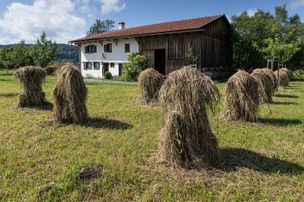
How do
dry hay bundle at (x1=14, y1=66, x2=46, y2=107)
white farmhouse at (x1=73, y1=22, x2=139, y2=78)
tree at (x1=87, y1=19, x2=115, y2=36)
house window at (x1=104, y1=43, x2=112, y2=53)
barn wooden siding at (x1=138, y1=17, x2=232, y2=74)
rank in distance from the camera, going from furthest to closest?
1. tree at (x1=87, y1=19, x2=115, y2=36)
2. house window at (x1=104, y1=43, x2=112, y2=53)
3. white farmhouse at (x1=73, y1=22, x2=139, y2=78)
4. barn wooden siding at (x1=138, y1=17, x2=232, y2=74)
5. dry hay bundle at (x1=14, y1=66, x2=46, y2=107)

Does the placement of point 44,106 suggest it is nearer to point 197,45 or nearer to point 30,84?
point 30,84

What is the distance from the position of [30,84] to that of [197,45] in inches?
653

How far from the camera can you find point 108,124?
6.88 metres

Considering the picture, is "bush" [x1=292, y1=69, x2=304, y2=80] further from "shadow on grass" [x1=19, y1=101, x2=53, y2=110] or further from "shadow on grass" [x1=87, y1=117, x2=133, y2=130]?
"shadow on grass" [x1=19, y1=101, x2=53, y2=110]

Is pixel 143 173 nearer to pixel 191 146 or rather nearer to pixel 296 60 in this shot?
pixel 191 146

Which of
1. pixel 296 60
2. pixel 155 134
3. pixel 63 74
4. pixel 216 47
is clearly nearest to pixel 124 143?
pixel 155 134

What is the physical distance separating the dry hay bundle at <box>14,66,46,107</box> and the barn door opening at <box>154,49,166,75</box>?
61.0 ft

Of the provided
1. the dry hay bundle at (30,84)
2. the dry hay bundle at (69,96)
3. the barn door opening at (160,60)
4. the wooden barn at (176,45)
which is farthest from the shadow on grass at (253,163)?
the barn door opening at (160,60)

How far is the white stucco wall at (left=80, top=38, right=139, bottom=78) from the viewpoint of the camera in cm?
2801

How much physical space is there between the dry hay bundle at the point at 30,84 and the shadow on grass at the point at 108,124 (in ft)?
9.28

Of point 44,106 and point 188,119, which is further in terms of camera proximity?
point 44,106

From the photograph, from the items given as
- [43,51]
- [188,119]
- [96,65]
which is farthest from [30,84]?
[43,51]

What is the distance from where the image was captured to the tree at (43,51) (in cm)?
3716

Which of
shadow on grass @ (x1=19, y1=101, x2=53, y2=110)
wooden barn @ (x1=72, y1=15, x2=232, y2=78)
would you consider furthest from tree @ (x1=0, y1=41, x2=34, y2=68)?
shadow on grass @ (x1=19, y1=101, x2=53, y2=110)
